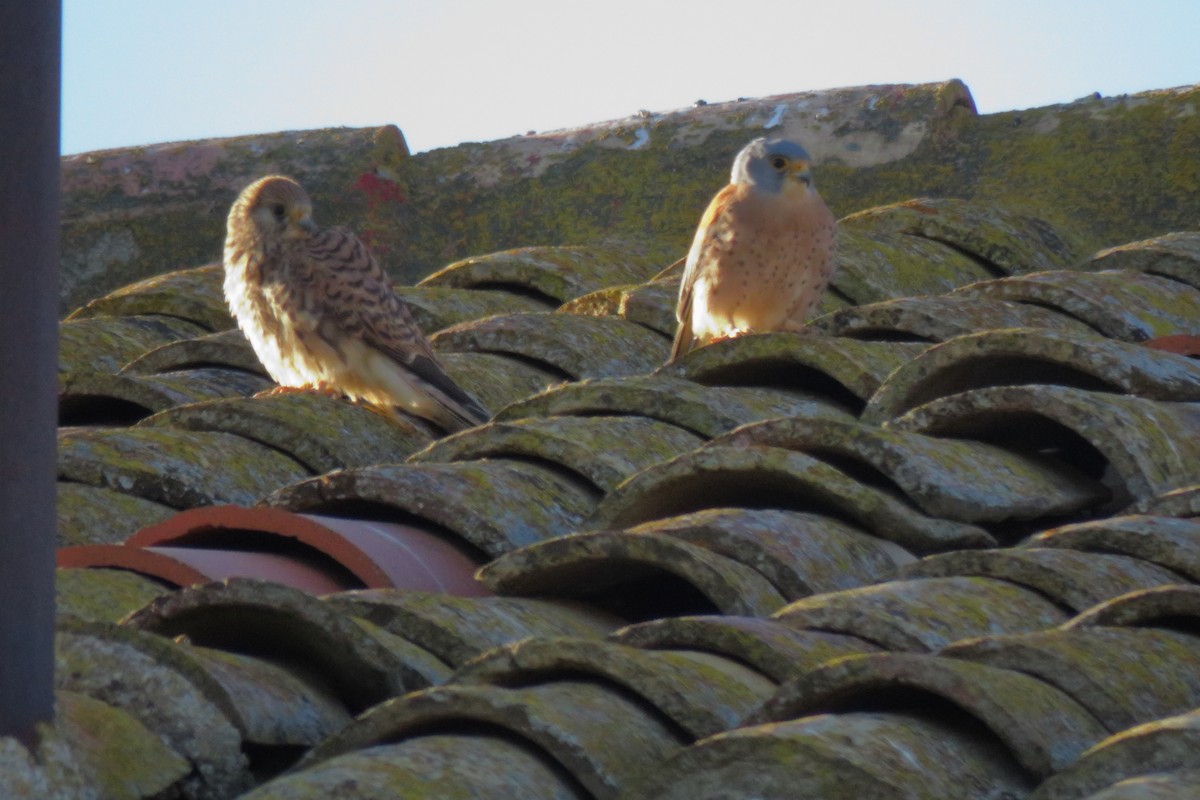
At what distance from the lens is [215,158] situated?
7367 mm

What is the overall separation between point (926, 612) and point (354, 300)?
3.32 metres

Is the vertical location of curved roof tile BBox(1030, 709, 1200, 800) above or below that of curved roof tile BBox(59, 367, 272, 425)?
below

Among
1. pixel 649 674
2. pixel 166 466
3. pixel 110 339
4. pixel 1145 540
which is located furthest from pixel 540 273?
pixel 649 674

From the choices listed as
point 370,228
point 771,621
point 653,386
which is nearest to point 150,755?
point 771,621

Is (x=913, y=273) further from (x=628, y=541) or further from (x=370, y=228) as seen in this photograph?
(x=628, y=541)

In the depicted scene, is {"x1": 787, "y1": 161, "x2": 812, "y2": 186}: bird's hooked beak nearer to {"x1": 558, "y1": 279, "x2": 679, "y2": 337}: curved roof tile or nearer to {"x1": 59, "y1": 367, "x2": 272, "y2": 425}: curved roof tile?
{"x1": 558, "y1": 279, "x2": 679, "y2": 337}: curved roof tile

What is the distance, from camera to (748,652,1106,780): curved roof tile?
1780mm

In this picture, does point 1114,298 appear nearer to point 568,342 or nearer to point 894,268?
point 894,268

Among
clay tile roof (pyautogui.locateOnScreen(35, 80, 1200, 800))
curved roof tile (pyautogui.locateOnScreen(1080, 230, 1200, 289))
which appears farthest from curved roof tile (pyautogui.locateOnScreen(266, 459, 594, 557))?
curved roof tile (pyautogui.locateOnScreen(1080, 230, 1200, 289))

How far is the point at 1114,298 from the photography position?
4609mm

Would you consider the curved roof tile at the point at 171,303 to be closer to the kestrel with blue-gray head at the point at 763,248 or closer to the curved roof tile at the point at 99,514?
the kestrel with blue-gray head at the point at 763,248

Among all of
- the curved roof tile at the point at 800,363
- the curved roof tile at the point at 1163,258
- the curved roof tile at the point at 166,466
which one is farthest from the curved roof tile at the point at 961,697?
the curved roof tile at the point at 1163,258

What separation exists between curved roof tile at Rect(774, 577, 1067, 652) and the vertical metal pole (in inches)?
37.9

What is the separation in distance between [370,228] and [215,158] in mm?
742
